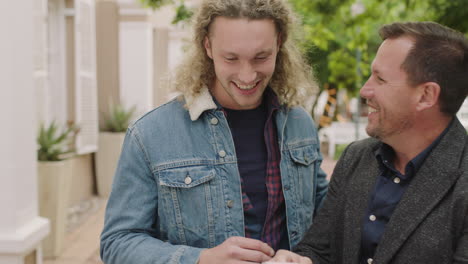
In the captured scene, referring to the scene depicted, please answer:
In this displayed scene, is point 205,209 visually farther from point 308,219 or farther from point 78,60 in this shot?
point 78,60

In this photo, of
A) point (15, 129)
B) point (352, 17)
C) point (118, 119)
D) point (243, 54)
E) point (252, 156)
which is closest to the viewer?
point (243, 54)

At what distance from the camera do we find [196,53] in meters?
1.90

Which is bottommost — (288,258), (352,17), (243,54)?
(288,258)

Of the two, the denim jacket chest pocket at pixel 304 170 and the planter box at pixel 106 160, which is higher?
the denim jacket chest pocket at pixel 304 170

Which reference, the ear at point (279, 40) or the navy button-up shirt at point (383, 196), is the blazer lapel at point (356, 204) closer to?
the navy button-up shirt at point (383, 196)

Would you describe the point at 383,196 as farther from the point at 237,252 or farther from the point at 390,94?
the point at 237,252

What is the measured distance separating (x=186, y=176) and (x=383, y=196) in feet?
2.25

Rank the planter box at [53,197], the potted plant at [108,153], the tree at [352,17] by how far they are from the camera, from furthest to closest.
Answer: the potted plant at [108,153]
the planter box at [53,197]
the tree at [352,17]

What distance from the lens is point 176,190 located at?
5.77 feet

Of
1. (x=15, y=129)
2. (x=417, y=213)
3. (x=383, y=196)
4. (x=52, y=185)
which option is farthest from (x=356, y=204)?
(x=52, y=185)

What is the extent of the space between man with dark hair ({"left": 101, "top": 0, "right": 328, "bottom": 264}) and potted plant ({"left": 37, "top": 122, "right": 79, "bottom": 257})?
10.5ft

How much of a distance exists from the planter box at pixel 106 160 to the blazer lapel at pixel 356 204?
19.3 feet

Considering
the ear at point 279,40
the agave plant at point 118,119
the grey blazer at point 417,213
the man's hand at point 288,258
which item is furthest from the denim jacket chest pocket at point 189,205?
the agave plant at point 118,119

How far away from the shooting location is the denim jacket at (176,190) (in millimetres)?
1712
